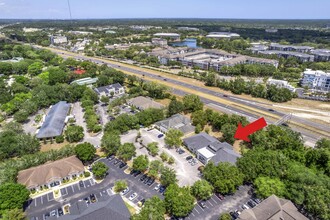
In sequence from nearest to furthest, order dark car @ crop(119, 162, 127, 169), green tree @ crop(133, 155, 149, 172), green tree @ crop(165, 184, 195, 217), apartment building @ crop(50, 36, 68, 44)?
green tree @ crop(165, 184, 195, 217) < green tree @ crop(133, 155, 149, 172) < dark car @ crop(119, 162, 127, 169) < apartment building @ crop(50, 36, 68, 44)

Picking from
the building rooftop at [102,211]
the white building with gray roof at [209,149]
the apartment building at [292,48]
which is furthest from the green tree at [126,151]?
the apartment building at [292,48]

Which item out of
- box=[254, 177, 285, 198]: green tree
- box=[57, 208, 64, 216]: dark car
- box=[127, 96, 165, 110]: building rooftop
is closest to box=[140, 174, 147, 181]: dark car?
box=[57, 208, 64, 216]: dark car

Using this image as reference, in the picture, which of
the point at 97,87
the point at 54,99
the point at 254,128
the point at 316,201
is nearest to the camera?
the point at 316,201

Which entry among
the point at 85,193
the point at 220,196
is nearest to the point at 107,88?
the point at 85,193

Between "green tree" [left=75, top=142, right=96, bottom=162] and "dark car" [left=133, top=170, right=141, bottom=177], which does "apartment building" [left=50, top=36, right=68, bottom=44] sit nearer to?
"green tree" [left=75, top=142, right=96, bottom=162]

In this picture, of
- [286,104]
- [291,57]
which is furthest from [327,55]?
[286,104]

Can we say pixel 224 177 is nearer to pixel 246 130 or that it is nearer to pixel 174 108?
pixel 246 130

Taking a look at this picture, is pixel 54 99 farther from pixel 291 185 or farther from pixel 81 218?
pixel 291 185
